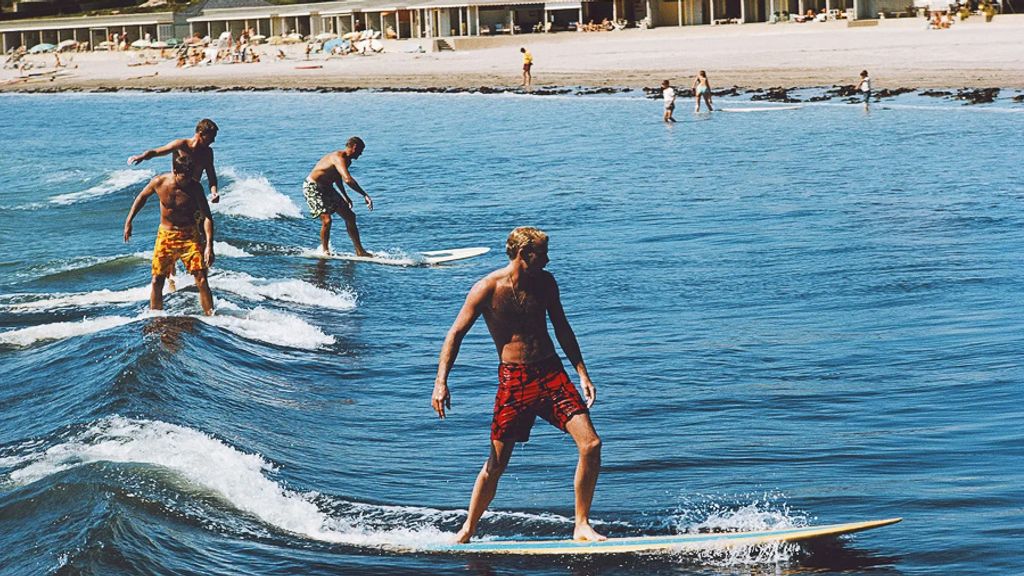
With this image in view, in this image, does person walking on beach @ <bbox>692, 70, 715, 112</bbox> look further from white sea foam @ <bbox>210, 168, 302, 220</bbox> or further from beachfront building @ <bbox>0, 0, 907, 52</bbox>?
beachfront building @ <bbox>0, 0, 907, 52</bbox>

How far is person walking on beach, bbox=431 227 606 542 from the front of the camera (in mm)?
7816

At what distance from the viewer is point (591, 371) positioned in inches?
527

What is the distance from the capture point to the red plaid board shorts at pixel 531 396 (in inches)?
311

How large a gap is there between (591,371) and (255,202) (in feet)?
54.2

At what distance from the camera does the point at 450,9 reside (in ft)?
306

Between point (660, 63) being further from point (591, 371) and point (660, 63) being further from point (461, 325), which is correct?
point (461, 325)

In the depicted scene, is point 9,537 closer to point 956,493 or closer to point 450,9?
point 956,493

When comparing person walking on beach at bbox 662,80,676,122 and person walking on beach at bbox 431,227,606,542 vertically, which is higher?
person walking on beach at bbox 662,80,676,122

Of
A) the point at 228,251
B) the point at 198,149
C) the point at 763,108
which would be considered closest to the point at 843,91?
the point at 763,108

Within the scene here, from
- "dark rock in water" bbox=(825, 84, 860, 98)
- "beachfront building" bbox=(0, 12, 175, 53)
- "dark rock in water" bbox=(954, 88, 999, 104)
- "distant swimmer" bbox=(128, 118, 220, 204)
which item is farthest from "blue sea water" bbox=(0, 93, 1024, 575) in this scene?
"beachfront building" bbox=(0, 12, 175, 53)

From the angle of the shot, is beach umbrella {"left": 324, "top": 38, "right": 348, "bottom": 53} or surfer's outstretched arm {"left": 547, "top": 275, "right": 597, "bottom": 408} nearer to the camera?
surfer's outstretched arm {"left": 547, "top": 275, "right": 597, "bottom": 408}

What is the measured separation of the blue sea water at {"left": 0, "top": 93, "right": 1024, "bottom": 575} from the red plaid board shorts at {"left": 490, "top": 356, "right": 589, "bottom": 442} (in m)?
0.96

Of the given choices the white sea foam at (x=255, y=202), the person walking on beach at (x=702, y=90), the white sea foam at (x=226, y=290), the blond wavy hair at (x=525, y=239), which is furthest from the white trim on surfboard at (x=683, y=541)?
the person walking on beach at (x=702, y=90)

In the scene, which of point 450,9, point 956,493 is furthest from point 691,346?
point 450,9
